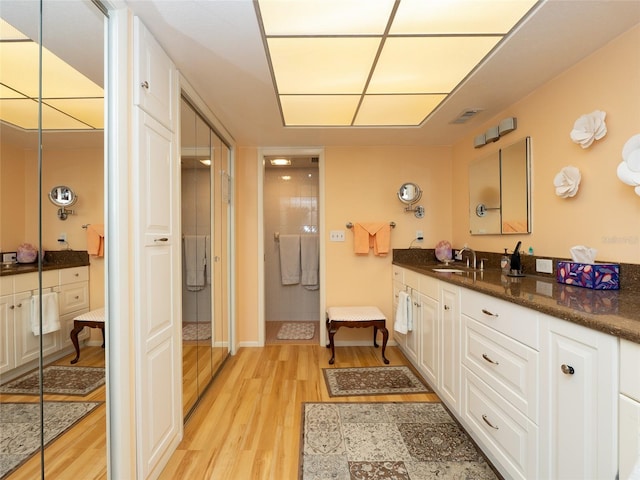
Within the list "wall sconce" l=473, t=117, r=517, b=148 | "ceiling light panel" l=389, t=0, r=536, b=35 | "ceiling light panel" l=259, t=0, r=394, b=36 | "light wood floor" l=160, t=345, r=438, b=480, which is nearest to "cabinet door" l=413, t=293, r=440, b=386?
"light wood floor" l=160, t=345, r=438, b=480

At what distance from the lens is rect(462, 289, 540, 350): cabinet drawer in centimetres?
117

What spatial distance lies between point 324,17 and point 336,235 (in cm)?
207

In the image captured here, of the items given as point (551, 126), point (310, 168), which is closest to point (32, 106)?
point (551, 126)

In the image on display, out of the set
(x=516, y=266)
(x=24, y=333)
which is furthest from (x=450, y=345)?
(x=24, y=333)

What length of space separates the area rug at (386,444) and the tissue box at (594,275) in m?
1.03

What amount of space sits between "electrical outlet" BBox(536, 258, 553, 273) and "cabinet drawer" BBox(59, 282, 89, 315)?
240 cm

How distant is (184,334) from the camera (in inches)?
72.8

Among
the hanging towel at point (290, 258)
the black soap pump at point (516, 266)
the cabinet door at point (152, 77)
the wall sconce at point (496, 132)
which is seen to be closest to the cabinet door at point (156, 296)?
the cabinet door at point (152, 77)

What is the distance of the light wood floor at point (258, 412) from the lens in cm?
151

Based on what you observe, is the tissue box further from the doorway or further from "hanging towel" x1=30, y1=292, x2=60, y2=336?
the doorway

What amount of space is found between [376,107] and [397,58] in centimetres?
62

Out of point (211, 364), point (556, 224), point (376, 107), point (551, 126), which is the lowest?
point (211, 364)

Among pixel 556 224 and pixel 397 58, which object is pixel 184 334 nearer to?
pixel 397 58

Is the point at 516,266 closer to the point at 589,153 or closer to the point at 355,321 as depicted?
the point at 589,153
